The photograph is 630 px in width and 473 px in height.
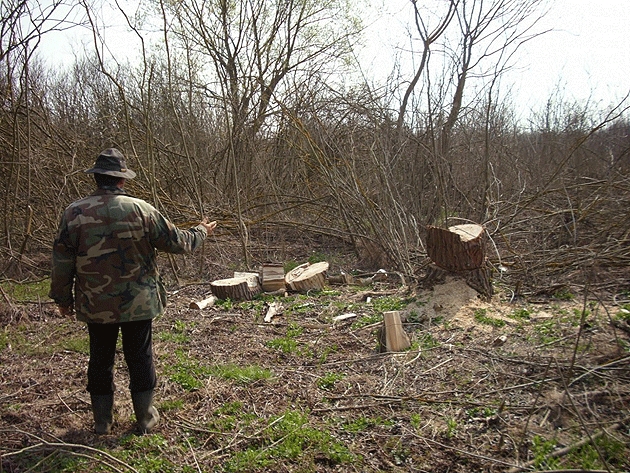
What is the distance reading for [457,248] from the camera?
17.8 ft

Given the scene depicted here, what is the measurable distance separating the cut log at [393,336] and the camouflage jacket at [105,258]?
2102mm

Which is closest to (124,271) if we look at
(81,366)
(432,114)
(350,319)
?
(81,366)

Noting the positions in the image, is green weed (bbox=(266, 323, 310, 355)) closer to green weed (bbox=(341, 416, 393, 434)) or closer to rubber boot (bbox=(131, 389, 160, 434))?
green weed (bbox=(341, 416, 393, 434))

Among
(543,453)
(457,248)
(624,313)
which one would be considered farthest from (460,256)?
(543,453)

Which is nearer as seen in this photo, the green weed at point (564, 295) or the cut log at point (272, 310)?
the green weed at point (564, 295)

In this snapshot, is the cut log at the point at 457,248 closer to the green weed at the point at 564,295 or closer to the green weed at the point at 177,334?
the green weed at the point at 564,295

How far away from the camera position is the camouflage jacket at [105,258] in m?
3.19

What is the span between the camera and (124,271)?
10.7 ft

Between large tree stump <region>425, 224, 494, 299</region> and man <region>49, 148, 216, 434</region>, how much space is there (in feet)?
10.1

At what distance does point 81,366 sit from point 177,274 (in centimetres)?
370

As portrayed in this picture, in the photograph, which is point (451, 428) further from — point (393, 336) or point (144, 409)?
point (144, 409)

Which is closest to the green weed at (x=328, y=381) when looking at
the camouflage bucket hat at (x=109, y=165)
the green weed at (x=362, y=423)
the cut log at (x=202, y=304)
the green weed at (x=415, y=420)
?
the green weed at (x=362, y=423)

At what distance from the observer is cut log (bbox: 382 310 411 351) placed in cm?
455

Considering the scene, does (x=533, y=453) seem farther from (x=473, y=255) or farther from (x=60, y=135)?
(x=60, y=135)
